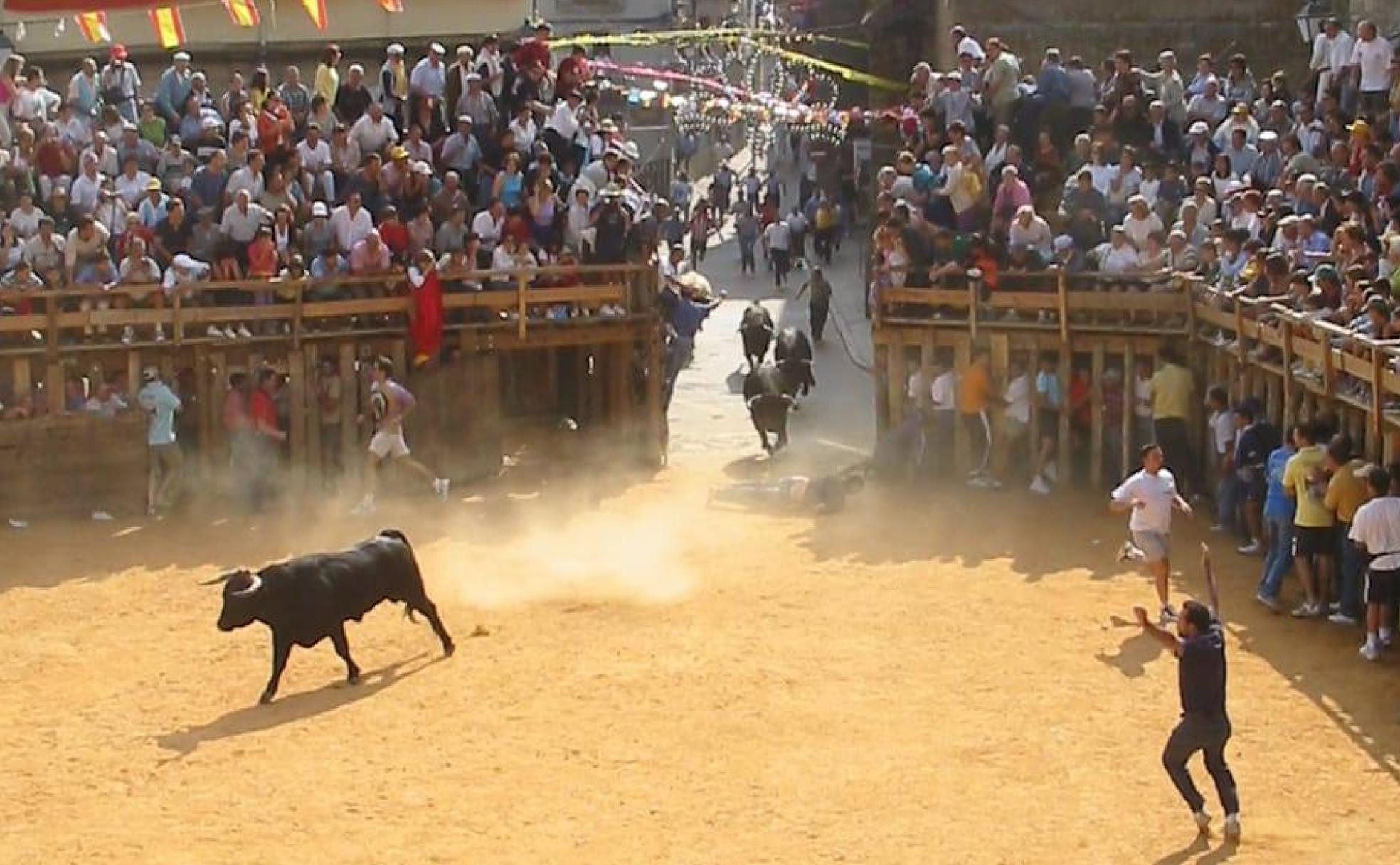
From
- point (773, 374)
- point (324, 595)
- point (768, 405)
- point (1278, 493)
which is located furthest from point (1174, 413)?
point (324, 595)

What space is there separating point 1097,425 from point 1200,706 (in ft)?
37.6

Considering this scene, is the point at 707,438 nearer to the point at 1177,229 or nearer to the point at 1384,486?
the point at 1177,229

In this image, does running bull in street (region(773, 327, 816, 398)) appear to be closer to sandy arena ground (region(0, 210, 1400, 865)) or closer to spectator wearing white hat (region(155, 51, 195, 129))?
sandy arena ground (region(0, 210, 1400, 865))

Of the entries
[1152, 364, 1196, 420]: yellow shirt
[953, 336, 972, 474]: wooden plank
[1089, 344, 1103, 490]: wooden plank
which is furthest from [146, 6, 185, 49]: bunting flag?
[1152, 364, 1196, 420]: yellow shirt

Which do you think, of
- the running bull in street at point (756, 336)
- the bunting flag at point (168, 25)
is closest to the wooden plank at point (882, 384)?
the running bull in street at point (756, 336)

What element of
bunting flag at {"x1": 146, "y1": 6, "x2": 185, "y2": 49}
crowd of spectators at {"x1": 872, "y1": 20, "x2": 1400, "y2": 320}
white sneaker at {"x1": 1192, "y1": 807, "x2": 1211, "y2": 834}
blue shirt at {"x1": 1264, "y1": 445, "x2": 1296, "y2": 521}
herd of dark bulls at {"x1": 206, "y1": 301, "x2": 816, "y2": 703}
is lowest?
white sneaker at {"x1": 1192, "y1": 807, "x2": 1211, "y2": 834}

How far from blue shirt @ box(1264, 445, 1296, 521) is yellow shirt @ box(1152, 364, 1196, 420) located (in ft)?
10.4

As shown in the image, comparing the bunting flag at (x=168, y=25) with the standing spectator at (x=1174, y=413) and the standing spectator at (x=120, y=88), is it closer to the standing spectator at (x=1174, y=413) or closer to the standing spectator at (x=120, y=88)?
the standing spectator at (x=120, y=88)

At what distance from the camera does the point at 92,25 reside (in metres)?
32.1

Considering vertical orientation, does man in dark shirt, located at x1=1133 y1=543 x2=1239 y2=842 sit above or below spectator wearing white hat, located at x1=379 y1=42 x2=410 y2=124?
below

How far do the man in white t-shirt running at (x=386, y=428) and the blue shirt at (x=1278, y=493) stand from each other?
9.03m

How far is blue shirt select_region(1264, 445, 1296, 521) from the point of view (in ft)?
65.9

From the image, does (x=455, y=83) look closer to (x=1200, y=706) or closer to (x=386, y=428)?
(x=386, y=428)

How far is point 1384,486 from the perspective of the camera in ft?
58.9
